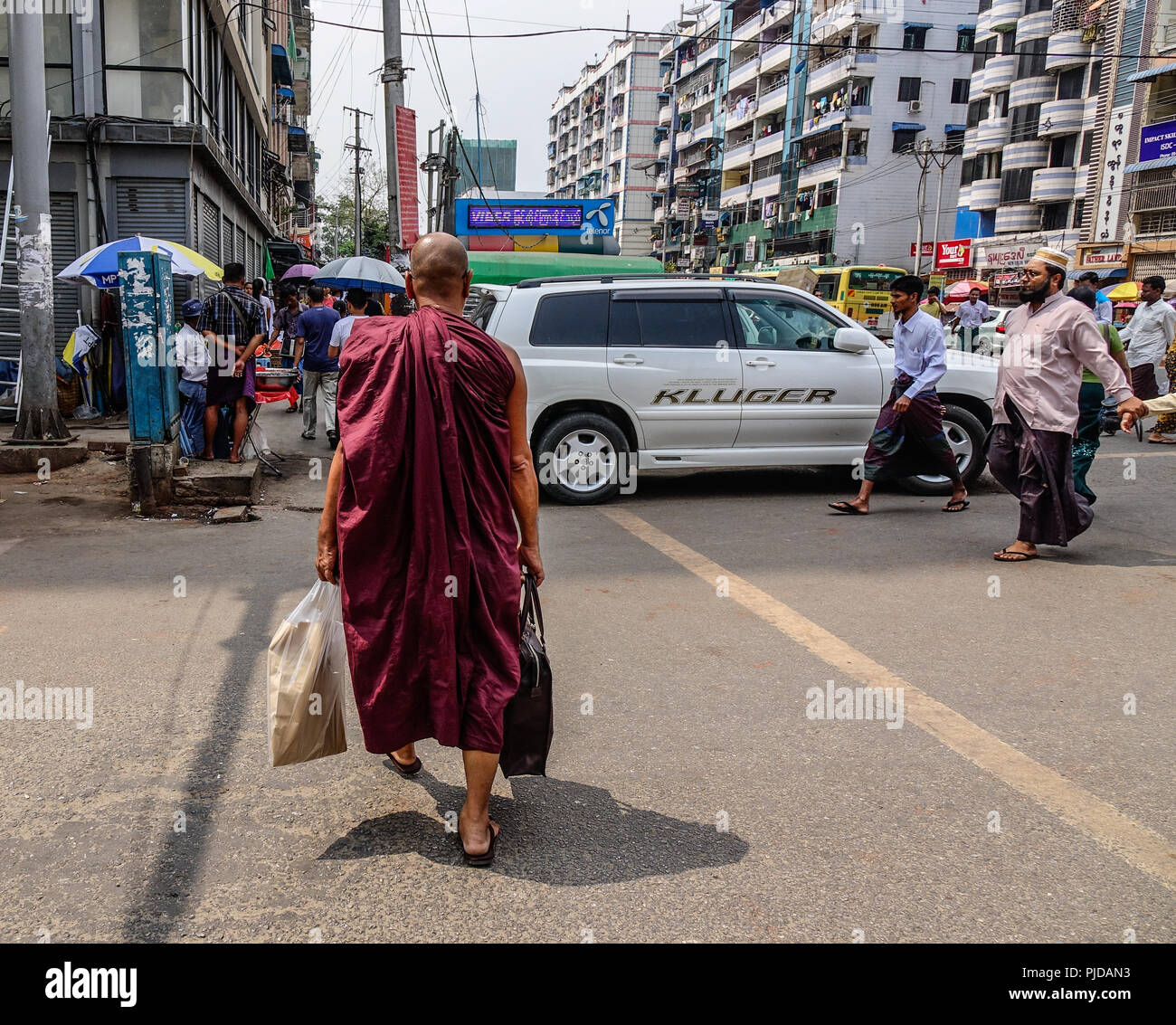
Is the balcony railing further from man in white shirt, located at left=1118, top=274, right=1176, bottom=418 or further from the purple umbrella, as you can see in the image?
the purple umbrella

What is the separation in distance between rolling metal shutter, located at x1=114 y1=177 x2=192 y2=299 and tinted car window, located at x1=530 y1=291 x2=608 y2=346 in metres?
8.61

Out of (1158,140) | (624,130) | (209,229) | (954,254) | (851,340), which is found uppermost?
(624,130)

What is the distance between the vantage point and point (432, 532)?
2.81 m

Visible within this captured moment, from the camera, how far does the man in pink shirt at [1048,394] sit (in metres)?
6.32

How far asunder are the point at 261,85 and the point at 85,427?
22.9 metres

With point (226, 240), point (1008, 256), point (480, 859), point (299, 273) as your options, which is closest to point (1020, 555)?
point (480, 859)

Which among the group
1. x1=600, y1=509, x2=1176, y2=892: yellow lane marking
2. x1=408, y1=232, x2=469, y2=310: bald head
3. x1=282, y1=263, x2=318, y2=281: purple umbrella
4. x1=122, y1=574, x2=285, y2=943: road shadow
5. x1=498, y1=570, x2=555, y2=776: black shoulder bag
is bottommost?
x1=122, y1=574, x2=285, y2=943: road shadow

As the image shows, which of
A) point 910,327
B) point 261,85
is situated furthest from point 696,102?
point 910,327

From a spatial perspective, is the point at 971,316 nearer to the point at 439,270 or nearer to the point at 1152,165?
the point at 1152,165

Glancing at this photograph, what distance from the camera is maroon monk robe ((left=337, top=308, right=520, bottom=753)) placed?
2.79 m

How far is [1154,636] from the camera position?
5.00 m

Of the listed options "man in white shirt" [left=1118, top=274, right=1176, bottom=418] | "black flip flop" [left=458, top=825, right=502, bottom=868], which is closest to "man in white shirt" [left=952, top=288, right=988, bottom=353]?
"man in white shirt" [left=1118, top=274, right=1176, bottom=418]

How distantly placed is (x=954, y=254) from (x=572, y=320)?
37629 millimetres
